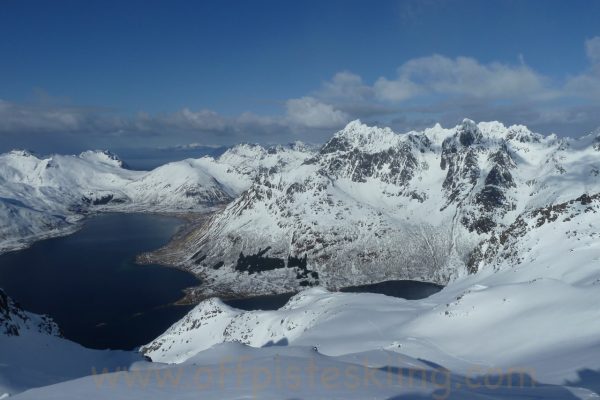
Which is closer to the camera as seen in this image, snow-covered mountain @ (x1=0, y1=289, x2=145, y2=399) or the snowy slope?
the snowy slope

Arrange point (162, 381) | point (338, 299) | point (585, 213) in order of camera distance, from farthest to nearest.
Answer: point (338, 299) < point (585, 213) < point (162, 381)

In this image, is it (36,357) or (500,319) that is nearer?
(500,319)

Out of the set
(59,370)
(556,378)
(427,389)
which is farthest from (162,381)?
(59,370)

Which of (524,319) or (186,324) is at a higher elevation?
(524,319)

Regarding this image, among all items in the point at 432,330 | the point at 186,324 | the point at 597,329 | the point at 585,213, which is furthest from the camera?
the point at 186,324

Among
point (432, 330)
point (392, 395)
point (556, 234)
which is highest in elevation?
point (556, 234)

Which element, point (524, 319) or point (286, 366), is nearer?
point (286, 366)

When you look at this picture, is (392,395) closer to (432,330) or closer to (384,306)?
(432,330)

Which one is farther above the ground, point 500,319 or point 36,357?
point 500,319

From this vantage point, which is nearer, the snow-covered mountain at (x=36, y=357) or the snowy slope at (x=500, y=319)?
the snowy slope at (x=500, y=319)

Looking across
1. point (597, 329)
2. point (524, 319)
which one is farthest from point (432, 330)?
point (597, 329)
